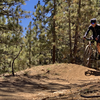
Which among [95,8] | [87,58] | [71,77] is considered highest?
[95,8]

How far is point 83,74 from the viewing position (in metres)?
7.30

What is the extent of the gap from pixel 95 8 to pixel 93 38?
7722mm

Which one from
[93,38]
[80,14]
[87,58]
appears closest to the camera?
[93,38]

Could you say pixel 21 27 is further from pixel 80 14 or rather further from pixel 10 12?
pixel 80 14

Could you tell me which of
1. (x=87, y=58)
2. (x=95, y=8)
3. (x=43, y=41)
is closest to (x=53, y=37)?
(x=43, y=41)

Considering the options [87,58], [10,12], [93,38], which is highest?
[10,12]

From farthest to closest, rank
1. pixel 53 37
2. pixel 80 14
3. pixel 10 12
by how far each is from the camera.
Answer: pixel 53 37
pixel 80 14
pixel 10 12

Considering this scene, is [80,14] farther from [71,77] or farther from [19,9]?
[71,77]

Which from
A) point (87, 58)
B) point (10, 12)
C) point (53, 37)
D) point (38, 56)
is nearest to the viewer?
point (87, 58)

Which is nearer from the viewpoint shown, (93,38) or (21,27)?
(93,38)

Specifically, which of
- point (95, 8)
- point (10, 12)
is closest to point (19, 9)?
point (10, 12)

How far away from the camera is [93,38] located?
6.92 metres

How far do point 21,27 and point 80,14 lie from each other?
6.56 m

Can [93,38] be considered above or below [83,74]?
above
